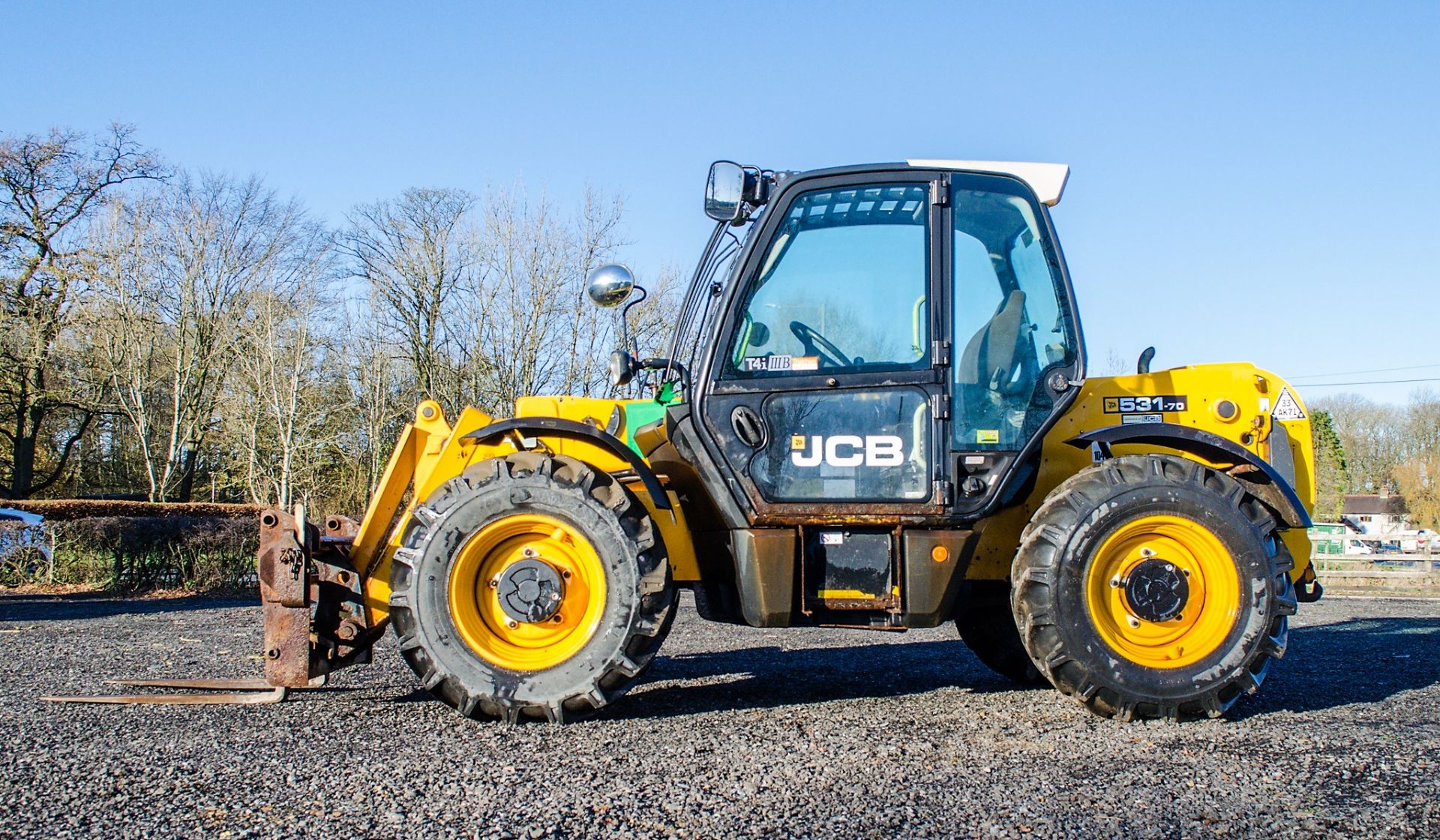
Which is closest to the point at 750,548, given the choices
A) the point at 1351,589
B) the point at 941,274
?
the point at 941,274

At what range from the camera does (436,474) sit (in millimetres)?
5582

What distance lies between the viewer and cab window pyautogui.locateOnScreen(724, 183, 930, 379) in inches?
211

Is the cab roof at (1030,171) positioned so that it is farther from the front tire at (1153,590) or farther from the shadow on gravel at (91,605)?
the shadow on gravel at (91,605)

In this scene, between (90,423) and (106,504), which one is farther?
(90,423)

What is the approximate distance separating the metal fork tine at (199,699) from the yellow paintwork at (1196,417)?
12.6 feet

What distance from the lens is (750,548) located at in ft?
17.2

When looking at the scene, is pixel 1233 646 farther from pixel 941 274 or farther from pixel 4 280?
pixel 4 280

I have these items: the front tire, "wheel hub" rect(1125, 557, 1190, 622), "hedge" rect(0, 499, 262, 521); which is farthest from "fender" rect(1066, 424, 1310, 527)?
"hedge" rect(0, 499, 262, 521)

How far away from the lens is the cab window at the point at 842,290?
537 centimetres

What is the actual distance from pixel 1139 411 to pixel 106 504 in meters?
18.7

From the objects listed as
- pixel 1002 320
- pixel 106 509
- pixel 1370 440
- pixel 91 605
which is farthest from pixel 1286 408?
pixel 1370 440

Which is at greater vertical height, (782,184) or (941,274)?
(782,184)

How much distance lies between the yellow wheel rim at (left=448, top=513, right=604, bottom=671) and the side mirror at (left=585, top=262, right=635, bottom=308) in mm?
1123

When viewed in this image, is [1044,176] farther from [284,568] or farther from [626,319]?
[284,568]
